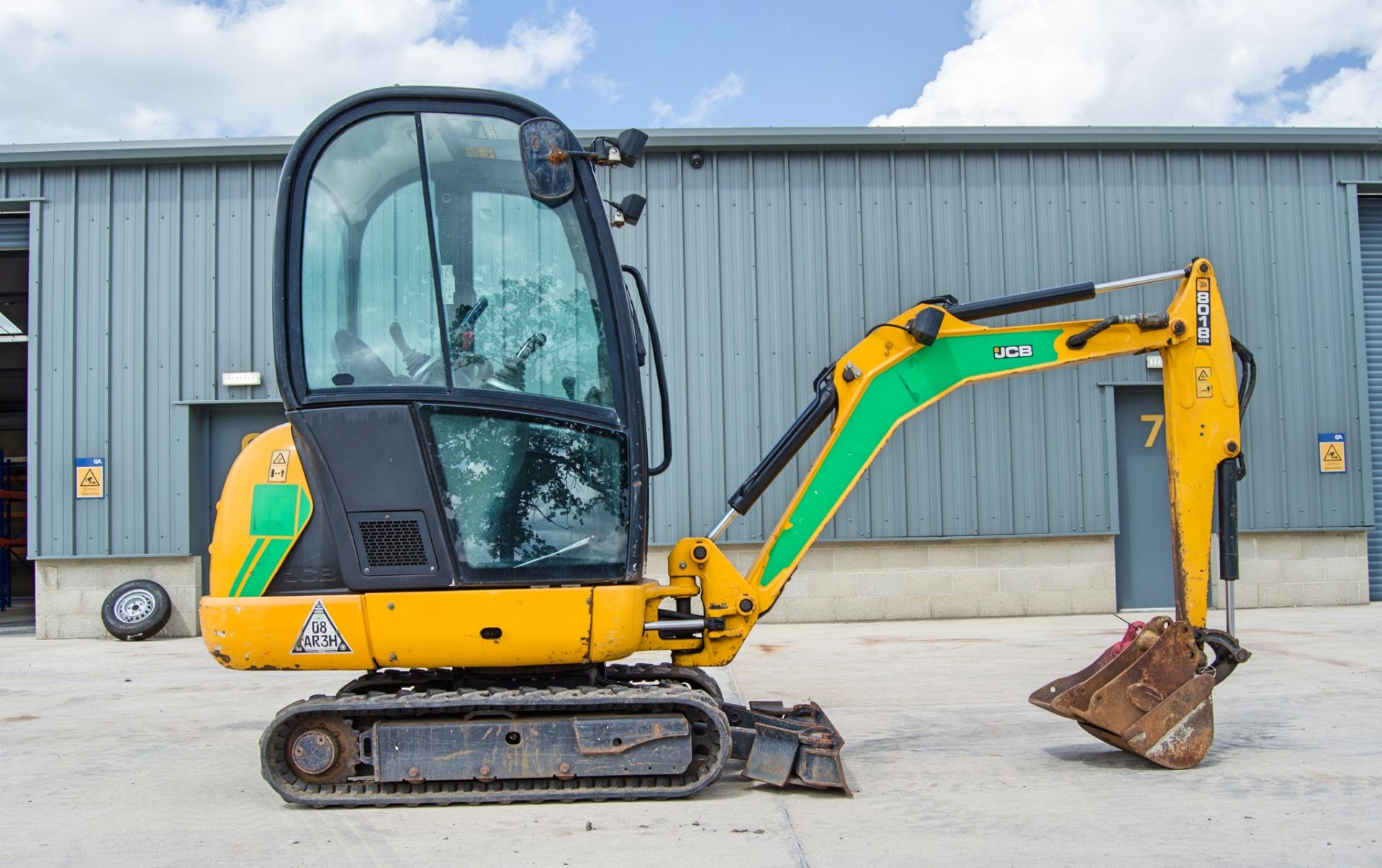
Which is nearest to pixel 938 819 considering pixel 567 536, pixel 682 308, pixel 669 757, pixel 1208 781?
pixel 669 757

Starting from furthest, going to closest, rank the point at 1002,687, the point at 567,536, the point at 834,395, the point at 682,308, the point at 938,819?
1. the point at 682,308
2. the point at 1002,687
3. the point at 834,395
4. the point at 567,536
5. the point at 938,819

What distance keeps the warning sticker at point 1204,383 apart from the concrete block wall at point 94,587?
11.2 m

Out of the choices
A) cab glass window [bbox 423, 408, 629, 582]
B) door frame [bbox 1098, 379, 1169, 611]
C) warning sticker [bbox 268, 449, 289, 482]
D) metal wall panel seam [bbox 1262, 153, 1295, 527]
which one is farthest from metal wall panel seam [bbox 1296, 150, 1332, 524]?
warning sticker [bbox 268, 449, 289, 482]

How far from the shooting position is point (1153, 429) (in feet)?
43.7

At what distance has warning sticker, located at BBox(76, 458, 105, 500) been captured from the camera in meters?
12.9

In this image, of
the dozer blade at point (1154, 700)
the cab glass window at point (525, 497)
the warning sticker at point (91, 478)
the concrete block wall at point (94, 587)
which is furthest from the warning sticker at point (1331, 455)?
the warning sticker at point (91, 478)

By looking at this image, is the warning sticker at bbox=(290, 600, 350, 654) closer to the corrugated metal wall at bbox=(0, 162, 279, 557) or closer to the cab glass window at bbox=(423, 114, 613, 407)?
the cab glass window at bbox=(423, 114, 613, 407)

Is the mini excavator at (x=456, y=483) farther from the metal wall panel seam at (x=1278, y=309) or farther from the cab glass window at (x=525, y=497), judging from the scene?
the metal wall panel seam at (x=1278, y=309)

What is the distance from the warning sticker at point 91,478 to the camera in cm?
1288

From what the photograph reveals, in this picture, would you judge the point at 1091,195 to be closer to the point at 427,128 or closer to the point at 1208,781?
the point at 1208,781

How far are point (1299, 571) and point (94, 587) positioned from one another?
561 inches

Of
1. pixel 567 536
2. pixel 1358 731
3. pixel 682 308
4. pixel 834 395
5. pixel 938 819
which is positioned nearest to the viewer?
pixel 938 819

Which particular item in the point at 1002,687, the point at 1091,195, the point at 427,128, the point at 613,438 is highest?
the point at 1091,195

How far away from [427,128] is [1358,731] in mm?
6292
